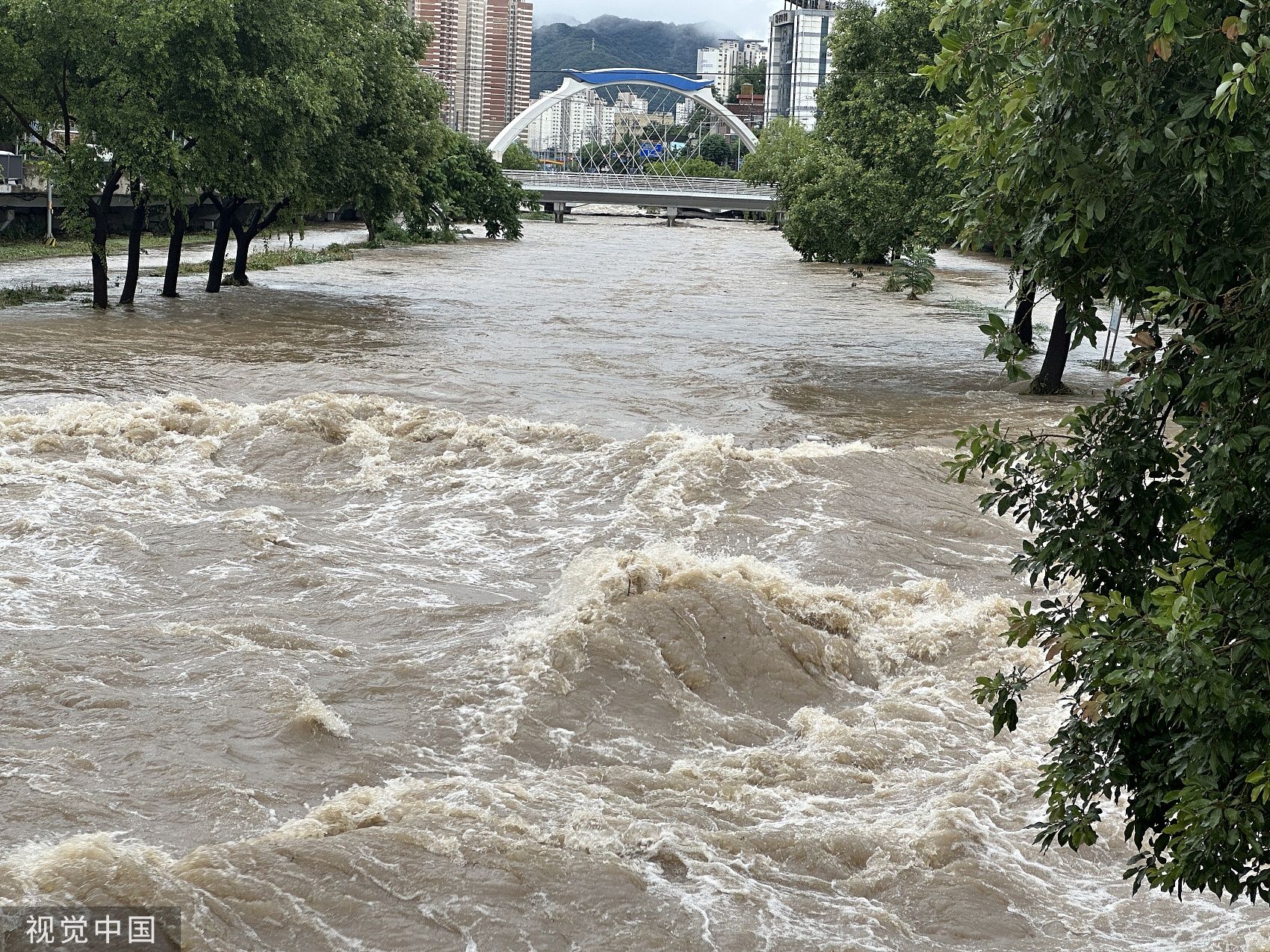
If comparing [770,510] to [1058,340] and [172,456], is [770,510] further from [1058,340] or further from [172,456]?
[1058,340]

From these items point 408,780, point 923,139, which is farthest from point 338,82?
point 408,780

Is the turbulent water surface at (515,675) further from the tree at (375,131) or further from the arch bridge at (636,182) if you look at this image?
the arch bridge at (636,182)

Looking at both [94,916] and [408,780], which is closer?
[94,916]

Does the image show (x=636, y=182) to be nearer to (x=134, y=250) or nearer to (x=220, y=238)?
(x=220, y=238)

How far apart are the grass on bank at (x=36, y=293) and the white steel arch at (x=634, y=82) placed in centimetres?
8355

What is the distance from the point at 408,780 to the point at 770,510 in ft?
23.3

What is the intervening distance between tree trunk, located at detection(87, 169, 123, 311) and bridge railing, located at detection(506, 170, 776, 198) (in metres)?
63.2

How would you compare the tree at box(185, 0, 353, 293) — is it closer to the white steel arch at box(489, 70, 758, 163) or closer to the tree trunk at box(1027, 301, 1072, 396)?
the tree trunk at box(1027, 301, 1072, 396)

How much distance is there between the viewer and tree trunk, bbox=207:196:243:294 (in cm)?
3186

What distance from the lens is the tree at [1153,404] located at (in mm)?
3697

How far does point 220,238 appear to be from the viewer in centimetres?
3228

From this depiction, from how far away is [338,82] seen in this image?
2853 cm
